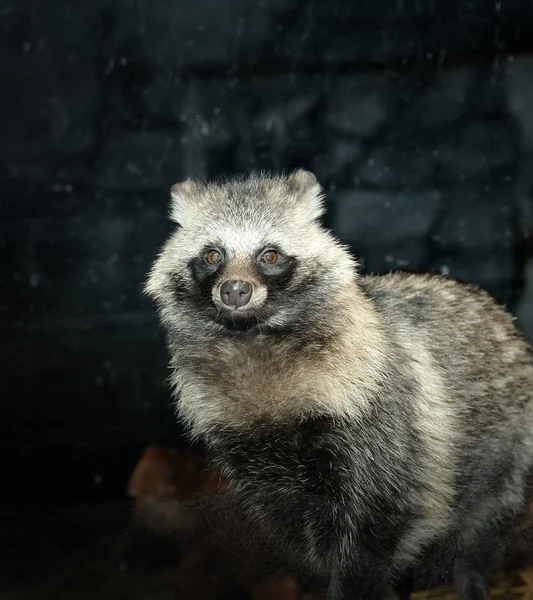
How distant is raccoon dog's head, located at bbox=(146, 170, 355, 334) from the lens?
1.35 metres

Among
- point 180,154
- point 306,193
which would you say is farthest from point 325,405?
point 180,154

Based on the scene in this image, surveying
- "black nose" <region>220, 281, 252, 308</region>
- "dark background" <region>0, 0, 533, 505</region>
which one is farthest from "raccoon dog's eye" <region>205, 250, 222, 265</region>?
"dark background" <region>0, 0, 533, 505</region>

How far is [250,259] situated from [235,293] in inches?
5.1

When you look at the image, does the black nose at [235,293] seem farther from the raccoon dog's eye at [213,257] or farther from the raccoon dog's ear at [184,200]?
the raccoon dog's ear at [184,200]

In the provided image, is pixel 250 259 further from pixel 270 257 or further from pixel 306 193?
pixel 306 193

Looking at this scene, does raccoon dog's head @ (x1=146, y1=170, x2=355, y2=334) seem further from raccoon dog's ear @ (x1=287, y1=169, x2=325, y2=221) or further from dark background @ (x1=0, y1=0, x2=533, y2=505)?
dark background @ (x1=0, y1=0, x2=533, y2=505)

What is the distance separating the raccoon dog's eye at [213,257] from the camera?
143 cm

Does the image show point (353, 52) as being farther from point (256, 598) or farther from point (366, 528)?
point (256, 598)

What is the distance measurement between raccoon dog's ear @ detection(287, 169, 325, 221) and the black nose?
1.03ft

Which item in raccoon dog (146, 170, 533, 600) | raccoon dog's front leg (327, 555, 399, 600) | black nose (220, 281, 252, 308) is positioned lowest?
raccoon dog's front leg (327, 555, 399, 600)

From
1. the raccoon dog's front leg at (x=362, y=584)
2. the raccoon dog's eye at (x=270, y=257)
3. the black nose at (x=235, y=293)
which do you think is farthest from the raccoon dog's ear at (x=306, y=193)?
the raccoon dog's front leg at (x=362, y=584)

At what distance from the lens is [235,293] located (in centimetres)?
128

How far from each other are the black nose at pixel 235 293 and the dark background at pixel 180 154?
0.99 metres

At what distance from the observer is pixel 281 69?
221cm
